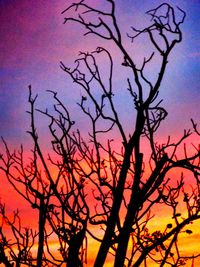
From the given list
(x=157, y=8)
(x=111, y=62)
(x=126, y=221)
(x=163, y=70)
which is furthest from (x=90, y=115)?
(x=126, y=221)

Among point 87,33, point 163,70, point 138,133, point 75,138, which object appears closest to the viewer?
point 138,133

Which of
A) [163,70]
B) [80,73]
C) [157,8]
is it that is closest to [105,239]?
[163,70]

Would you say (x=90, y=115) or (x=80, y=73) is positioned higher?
(x=80, y=73)

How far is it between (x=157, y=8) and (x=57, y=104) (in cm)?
328

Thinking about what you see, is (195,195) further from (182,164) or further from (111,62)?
(182,164)

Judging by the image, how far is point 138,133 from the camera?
5.20 meters

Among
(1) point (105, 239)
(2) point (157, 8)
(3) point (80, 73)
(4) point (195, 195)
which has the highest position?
(3) point (80, 73)

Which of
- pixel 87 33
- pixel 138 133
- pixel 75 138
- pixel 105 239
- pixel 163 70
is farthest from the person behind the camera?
pixel 75 138

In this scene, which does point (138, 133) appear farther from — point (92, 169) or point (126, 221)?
point (92, 169)

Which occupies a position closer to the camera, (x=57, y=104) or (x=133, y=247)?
(x=57, y=104)

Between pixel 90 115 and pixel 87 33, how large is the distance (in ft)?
10.1

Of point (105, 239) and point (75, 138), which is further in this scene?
point (75, 138)

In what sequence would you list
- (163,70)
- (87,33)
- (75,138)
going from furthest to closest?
(75,138)
(87,33)
(163,70)

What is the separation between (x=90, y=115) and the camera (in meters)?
9.66
